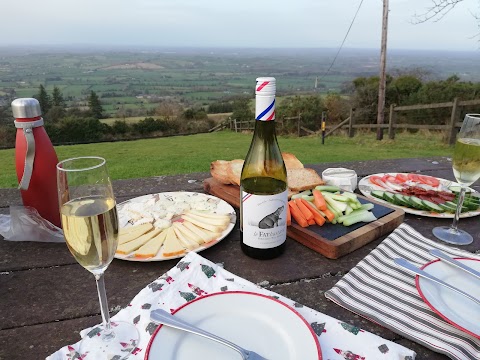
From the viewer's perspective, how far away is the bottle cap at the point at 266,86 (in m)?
1.14

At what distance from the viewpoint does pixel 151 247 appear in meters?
1.37

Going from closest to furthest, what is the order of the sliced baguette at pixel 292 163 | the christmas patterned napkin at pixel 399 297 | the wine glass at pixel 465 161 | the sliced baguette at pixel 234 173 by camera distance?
the christmas patterned napkin at pixel 399 297 < the wine glass at pixel 465 161 < the sliced baguette at pixel 234 173 < the sliced baguette at pixel 292 163

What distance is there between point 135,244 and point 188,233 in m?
0.23

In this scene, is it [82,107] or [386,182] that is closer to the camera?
[386,182]

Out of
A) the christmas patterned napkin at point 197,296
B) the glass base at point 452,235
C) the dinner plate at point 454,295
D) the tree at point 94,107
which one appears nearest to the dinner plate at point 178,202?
the christmas patterned napkin at point 197,296

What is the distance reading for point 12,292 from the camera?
3.87ft

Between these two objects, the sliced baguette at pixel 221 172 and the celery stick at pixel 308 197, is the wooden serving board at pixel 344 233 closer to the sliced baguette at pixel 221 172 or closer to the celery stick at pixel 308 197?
the celery stick at pixel 308 197

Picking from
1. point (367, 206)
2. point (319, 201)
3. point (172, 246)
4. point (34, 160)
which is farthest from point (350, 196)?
point (34, 160)

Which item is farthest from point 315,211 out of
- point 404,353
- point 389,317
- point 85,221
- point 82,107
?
point 82,107

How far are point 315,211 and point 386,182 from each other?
0.81 m

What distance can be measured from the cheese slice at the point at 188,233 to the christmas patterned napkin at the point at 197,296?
5.8 inches

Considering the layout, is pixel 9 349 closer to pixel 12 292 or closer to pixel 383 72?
pixel 12 292

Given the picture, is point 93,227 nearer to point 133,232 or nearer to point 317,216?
point 133,232

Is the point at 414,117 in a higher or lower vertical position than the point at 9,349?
lower
